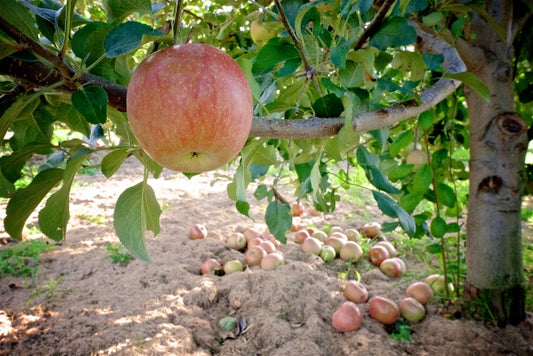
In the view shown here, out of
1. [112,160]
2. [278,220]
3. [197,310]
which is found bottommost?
[197,310]

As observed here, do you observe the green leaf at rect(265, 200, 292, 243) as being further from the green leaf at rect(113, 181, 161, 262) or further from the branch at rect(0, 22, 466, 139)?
the branch at rect(0, 22, 466, 139)

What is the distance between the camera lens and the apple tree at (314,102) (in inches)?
26.2

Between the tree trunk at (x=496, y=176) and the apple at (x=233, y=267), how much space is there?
1.50 metres

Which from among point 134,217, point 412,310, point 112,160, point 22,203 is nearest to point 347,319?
point 412,310

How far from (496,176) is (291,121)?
4.07 feet

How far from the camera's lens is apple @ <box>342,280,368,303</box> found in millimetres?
1999

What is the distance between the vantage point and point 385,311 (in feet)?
5.95

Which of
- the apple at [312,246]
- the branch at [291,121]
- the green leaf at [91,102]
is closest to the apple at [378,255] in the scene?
the apple at [312,246]

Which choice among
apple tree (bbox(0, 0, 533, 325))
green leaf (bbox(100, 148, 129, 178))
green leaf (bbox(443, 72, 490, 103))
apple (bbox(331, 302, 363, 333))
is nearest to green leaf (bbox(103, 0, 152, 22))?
apple tree (bbox(0, 0, 533, 325))

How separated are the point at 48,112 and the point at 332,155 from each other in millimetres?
862

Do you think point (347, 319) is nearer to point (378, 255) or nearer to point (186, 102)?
point (378, 255)

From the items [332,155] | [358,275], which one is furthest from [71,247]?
[332,155]

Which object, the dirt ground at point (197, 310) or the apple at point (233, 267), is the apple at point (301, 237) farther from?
the apple at point (233, 267)

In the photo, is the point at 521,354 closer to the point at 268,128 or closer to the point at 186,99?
the point at 268,128
